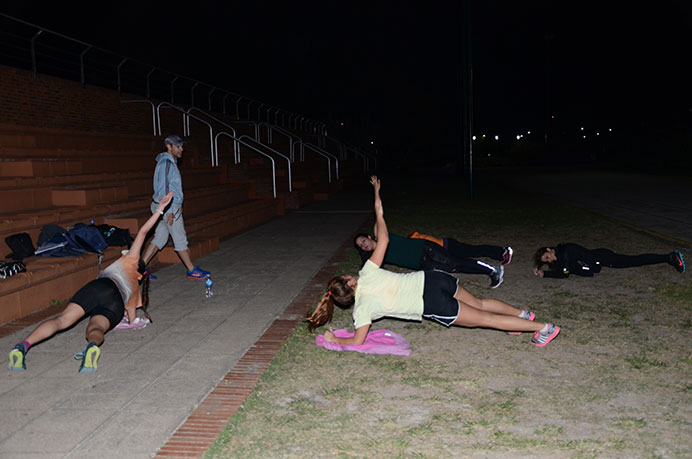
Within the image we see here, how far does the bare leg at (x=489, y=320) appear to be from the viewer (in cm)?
501

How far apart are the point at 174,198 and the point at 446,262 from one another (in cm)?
368

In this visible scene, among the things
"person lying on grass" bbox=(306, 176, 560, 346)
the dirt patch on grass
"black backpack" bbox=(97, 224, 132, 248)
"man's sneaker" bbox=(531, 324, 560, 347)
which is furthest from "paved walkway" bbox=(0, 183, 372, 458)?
"man's sneaker" bbox=(531, 324, 560, 347)

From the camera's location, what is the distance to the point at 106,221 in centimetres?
903

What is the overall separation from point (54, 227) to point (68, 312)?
9.84 feet

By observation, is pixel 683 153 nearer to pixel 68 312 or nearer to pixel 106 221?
pixel 106 221

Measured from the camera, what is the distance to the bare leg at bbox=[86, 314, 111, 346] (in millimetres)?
4844

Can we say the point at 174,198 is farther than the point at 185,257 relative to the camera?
No

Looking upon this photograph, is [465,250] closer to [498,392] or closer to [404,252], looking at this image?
[404,252]

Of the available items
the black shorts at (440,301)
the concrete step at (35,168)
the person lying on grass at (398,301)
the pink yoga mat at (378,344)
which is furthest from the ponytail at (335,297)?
the concrete step at (35,168)

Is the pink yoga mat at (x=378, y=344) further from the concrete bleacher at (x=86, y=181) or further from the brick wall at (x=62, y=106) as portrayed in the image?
the brick wall at (x=62, y=106)

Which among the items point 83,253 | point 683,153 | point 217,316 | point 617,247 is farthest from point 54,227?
point 683,153

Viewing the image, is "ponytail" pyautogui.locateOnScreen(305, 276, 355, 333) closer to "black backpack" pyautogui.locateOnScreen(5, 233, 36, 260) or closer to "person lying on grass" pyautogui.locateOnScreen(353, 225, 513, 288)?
"person lying on grass" pyautogui.locateOnScreen(353, 225, 513, 288)

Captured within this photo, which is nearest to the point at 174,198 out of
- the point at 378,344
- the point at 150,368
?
A: the point at 150,368

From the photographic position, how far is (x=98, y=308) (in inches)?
200
